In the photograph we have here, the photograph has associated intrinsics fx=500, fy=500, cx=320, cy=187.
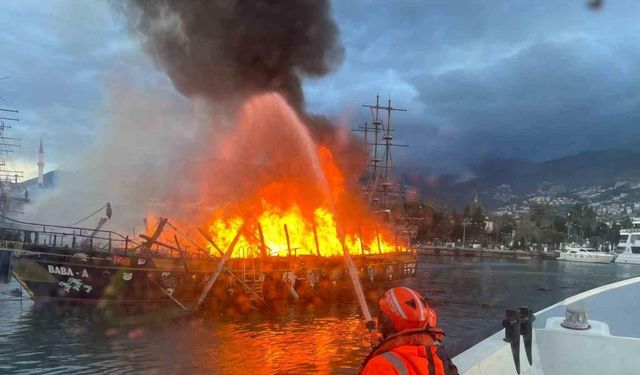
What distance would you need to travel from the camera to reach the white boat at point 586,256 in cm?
10780

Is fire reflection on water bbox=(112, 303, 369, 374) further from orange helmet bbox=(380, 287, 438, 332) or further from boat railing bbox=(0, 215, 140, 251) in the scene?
orange helmet bbox=(380, 287, 438, 332)

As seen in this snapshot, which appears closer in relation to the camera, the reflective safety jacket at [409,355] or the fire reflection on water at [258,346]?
the reflective safety jacket at [409,355]

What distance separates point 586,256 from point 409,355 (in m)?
128

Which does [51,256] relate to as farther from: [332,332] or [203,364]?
[332,332]

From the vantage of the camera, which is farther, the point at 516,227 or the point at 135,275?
the point at 516,227

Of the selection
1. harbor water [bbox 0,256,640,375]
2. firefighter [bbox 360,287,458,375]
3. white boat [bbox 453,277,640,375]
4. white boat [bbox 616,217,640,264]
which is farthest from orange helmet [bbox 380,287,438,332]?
white boat [bbox 616,217,640,264]

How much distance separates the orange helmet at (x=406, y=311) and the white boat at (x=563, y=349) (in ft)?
8.24

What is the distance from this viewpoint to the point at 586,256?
113875 millimetres

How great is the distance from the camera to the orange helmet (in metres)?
2.60

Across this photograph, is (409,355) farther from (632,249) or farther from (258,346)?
(632,249)

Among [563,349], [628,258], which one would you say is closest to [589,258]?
[628,258]

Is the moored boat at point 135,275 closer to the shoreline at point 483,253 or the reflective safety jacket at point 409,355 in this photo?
the reflective safety jacket at point 409,355

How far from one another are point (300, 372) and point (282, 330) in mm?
7404

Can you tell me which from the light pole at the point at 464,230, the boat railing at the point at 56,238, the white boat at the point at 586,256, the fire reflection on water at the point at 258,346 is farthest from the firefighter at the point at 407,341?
the light pole at the point at 464,230
